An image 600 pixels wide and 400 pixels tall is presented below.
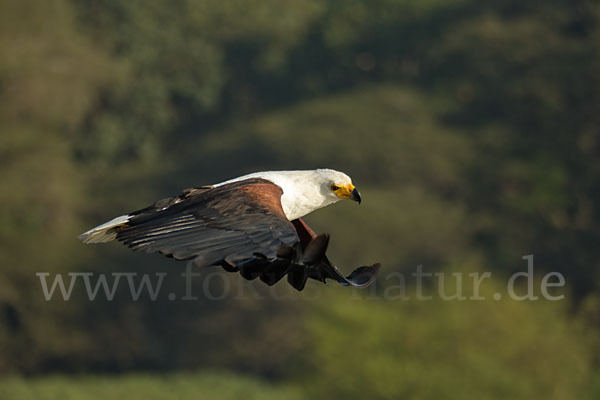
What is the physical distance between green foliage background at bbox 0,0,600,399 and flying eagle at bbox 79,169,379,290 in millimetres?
21466

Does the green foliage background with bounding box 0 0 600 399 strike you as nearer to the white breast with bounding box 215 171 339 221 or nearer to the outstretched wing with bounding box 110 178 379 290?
the white breast with bounding box 215 171 339 221

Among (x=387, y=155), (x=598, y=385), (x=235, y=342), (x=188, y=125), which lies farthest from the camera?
(x=188, y=125)

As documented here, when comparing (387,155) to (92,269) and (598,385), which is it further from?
(598,385)

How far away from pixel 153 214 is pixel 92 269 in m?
33.3

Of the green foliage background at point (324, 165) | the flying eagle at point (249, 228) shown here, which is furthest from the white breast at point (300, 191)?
the green foliage background at point (324, 165)

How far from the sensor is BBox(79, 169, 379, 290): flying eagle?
23.5 feet

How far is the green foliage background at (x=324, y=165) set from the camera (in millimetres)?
32656

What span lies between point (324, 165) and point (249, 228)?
34240 millimetres

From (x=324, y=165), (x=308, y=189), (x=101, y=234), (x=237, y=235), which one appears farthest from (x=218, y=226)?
(x=324, y=165)

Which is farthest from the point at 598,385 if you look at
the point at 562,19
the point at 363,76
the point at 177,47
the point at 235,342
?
the point at 177,47

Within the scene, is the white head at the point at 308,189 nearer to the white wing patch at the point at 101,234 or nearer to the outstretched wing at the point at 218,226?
the outstretched wing at the point at 218,226

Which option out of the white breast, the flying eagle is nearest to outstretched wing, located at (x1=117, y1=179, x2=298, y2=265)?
the flying eagle

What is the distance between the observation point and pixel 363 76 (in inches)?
2136

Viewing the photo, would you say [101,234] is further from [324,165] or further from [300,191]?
[324,165]
